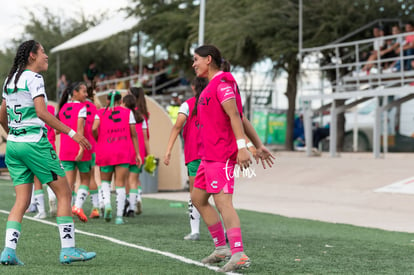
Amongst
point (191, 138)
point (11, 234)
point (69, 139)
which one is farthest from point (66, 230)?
point (69, 139)

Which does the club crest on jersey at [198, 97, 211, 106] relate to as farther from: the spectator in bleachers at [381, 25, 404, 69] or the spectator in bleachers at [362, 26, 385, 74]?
the spectator in bleachers at [362, 26, 385, 74]

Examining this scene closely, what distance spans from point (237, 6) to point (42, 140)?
71.7 ft

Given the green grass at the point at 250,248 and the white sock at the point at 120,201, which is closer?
the green grass at the point at 250,248

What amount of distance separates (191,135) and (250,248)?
154 centimetres

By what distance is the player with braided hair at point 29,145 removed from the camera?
22.8 feet

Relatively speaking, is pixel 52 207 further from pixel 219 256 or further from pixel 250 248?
pixel 219 256

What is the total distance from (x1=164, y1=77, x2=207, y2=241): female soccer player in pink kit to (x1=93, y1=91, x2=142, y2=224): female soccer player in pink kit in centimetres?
198

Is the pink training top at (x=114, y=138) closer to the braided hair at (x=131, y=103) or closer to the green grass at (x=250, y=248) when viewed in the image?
the braided hair at (x=131, y=103)

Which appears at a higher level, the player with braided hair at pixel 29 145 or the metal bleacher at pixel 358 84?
the metal bleacher at pixel 358 84

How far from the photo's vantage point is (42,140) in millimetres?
7051

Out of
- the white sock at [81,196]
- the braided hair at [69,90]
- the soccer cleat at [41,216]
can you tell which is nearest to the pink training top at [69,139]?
the braided hair at [69,90]

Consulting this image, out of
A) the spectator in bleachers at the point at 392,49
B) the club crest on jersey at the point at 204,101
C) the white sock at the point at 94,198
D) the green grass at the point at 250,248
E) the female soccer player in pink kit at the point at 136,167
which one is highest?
the spectator in bleachers at the point at 392,49

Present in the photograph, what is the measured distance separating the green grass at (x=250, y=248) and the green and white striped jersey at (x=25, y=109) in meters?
1.14

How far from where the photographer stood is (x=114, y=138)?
11.6 m
